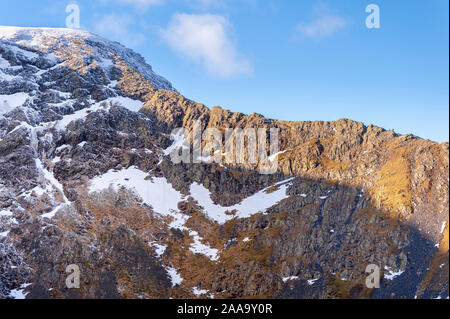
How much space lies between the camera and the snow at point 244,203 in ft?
547

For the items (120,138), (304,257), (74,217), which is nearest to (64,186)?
(74,217)

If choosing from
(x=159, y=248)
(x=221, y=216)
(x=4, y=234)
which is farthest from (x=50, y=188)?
(x=221, y=216)

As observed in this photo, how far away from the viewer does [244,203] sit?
570 feet

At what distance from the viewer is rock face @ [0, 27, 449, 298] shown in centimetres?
13100

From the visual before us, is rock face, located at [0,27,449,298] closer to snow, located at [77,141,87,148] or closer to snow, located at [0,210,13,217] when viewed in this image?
snow, located at [77,141,87,148]

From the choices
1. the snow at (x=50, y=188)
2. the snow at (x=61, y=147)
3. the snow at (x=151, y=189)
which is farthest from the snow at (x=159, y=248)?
the snow at (x=61, y=147)

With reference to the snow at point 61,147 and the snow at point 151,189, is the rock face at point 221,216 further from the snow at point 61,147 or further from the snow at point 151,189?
the snow at point 61,147

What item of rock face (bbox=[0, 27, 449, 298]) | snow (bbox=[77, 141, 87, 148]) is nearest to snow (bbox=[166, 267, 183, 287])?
rock face (bbox=[0, 27, 449, 298])

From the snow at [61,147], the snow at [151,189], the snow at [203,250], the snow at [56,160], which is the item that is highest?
the snow at [61,147]

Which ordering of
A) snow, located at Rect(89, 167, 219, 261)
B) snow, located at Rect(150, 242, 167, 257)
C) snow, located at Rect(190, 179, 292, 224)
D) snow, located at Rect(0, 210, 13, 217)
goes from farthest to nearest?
1. snow, located at Rect(89, 167, 219, 261)
2. snow, located at Rect(190, 179, 292, 224)
3. snow, located at Rect(0, 210, 13, 217)
4. snow, located at Rect(150, 242, 167, 257)

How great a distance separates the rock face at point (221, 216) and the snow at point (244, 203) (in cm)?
62

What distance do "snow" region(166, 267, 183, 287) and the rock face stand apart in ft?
2.26
